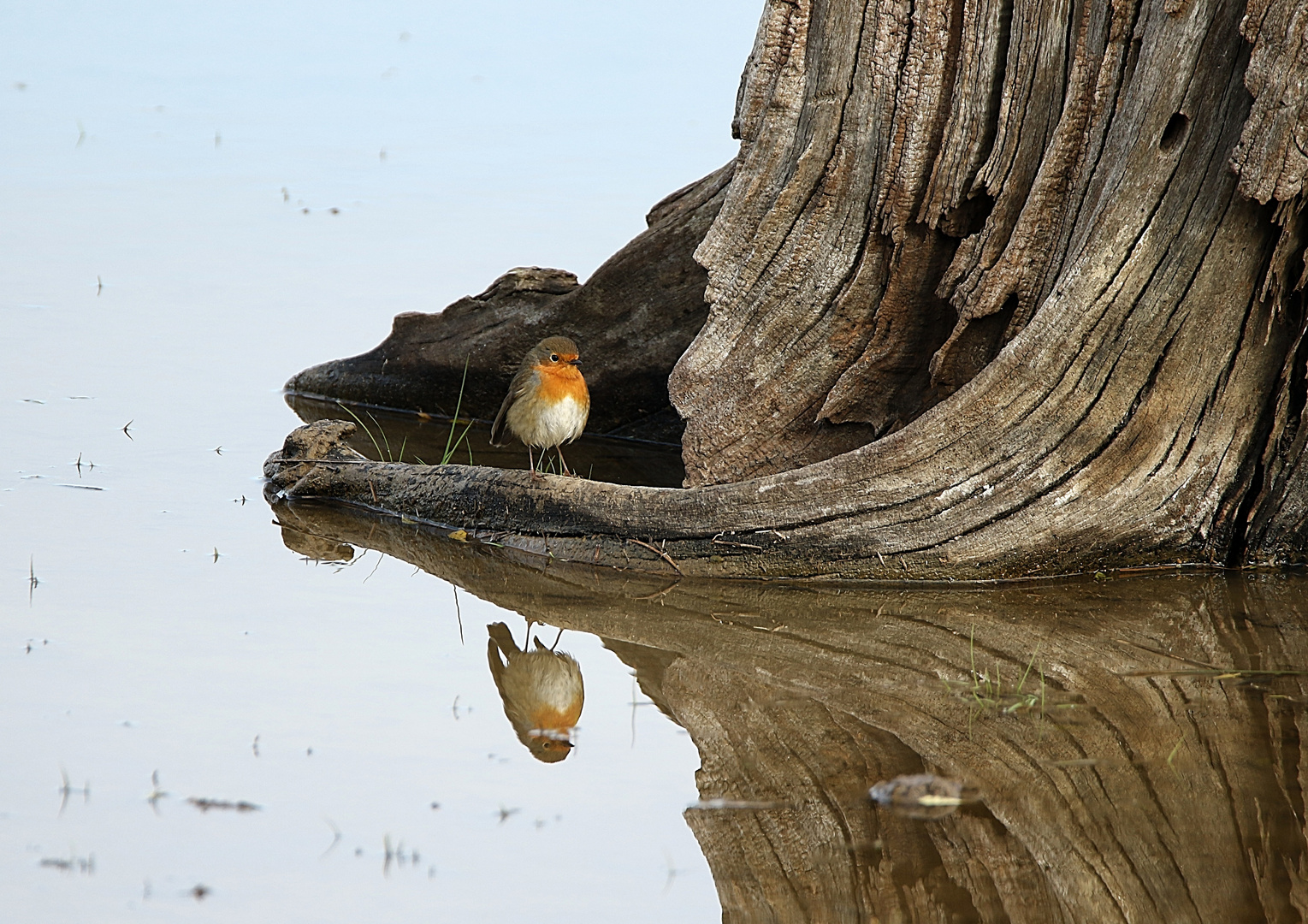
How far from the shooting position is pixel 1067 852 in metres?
3.83

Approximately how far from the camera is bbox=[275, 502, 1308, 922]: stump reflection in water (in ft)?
12.2

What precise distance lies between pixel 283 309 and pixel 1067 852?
7741 millimetres

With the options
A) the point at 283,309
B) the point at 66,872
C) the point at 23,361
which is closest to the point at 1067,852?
the point at 66,872

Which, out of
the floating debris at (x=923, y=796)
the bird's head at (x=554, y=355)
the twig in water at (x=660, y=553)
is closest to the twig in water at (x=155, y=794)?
the floating debris at (x=923, y=796)

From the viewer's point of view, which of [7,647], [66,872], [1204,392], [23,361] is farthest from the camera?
[23,361]

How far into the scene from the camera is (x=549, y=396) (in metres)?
6.73

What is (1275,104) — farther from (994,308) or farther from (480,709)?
(480,709)

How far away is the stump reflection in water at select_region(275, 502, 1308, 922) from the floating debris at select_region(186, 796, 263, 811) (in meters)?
1.24

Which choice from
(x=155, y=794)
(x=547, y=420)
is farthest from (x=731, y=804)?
(x=547, y=420)

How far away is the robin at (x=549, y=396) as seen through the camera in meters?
6.75

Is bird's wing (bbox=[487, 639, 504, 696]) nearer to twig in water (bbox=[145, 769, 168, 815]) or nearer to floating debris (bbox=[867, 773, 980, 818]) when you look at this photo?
twig in water (bbox=[145, 769, 168, 815])

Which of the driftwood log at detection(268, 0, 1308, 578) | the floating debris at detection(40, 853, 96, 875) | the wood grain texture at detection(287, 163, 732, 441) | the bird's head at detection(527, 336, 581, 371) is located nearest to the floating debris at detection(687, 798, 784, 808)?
the floating debris at detection(40, 853, 96, 875)

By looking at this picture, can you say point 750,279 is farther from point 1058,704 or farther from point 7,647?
point 7,647

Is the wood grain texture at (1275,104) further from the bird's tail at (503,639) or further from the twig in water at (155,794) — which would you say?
the twig in water at (155,794)
